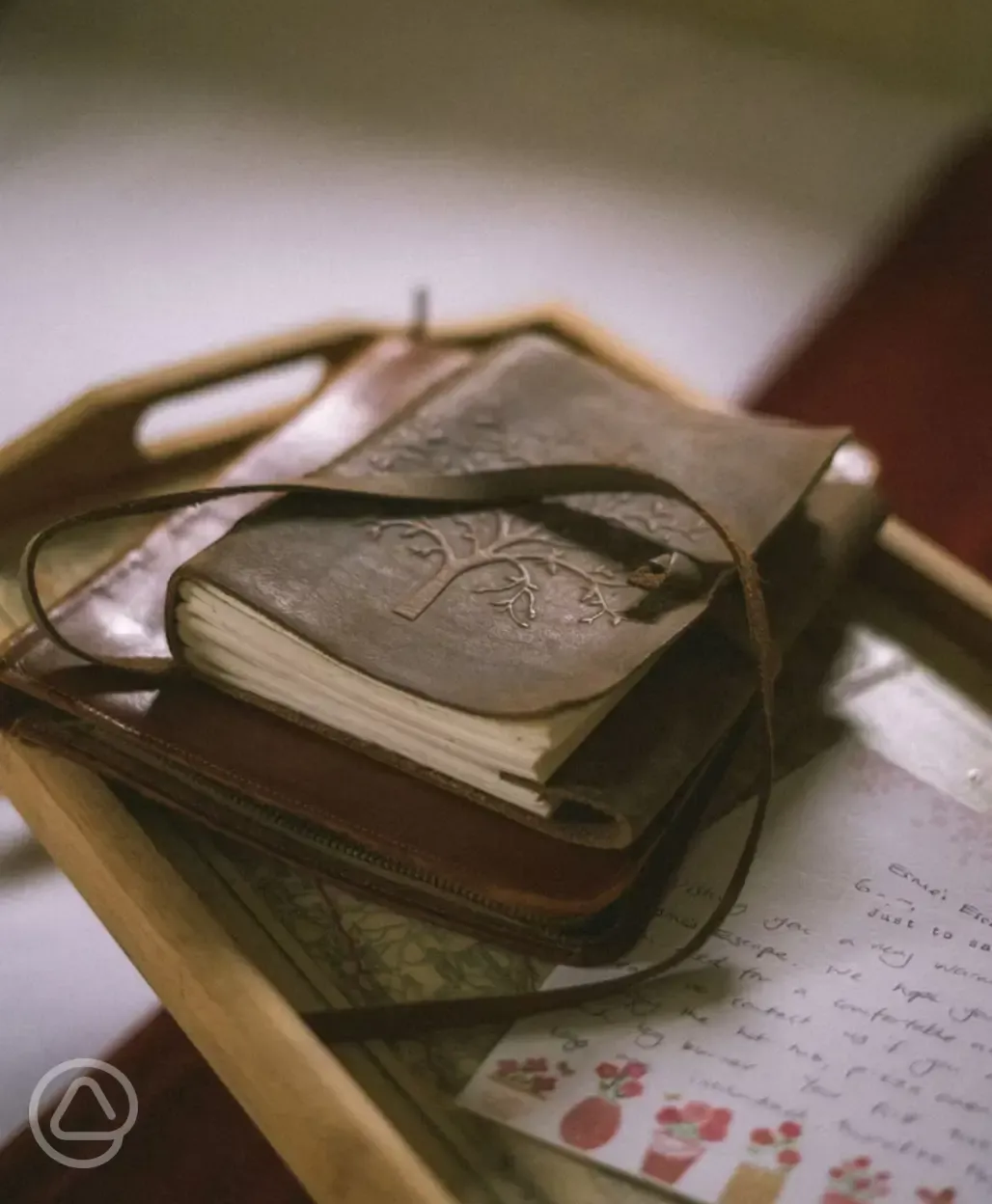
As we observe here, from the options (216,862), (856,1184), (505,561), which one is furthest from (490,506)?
(856,1184)

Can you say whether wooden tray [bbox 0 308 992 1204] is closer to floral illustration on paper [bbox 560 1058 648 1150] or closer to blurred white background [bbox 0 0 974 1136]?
floral illustration on paper [bbox 560 1058 648 1150]

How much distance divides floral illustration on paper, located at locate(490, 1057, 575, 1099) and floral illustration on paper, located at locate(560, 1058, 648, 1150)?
14 millimetres

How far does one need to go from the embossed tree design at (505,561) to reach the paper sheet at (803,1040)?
0.14m

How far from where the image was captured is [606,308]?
1356mm

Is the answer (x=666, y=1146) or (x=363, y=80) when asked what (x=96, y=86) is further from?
(x=666, y=1146)

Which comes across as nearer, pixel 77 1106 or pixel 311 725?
pixel 311 725

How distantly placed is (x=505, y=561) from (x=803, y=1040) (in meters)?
0.25

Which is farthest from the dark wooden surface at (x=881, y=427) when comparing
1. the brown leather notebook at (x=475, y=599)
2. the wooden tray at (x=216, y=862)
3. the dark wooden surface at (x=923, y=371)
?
the brown leather notebook at (x=475, y=599)

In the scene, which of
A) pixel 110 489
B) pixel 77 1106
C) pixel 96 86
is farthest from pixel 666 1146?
pixel 96 86

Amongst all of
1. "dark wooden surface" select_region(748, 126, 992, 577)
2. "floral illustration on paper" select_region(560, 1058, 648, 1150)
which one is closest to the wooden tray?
"floral illustration on paper" select_region(560, 1058, 648, 1150)

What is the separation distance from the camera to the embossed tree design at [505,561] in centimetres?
55

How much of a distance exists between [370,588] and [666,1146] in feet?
0.88

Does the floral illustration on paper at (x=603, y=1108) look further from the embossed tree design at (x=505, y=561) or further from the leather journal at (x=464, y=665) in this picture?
the embossed tree design at (x=505, y=561)

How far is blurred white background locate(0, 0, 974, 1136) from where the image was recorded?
1.31m
